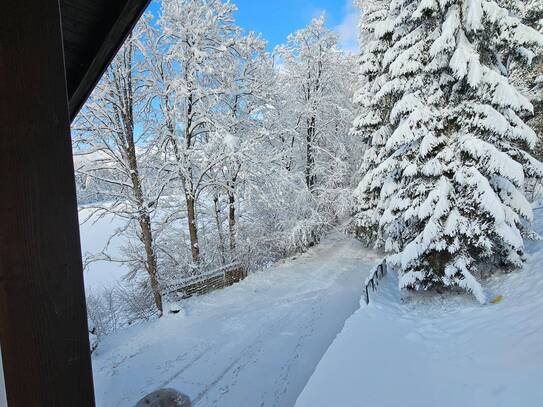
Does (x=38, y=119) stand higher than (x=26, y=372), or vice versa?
(x=38, y=119)

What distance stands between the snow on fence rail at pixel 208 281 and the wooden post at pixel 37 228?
32.1ft

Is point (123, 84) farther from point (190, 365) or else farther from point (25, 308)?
point (25, 308)

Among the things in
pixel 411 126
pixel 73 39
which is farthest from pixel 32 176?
pixel 411 126

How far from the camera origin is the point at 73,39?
2.04m

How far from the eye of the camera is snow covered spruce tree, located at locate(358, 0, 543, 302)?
22.3ft

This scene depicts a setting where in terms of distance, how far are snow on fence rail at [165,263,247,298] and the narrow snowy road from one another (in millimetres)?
812

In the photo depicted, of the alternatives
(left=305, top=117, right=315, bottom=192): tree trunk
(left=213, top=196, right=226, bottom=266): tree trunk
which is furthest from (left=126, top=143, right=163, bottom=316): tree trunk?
(left=305, top=117, right=315, bottom=192): tree trunk

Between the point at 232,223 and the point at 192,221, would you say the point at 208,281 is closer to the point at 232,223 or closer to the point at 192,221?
the point at 192,221

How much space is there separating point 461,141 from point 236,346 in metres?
7.21

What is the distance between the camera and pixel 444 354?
17.7 feet

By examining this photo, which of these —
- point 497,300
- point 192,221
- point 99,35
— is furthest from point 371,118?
point 99,35

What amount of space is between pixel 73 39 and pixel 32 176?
1.77 metres

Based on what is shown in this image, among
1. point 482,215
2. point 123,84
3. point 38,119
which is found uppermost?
point 123,84

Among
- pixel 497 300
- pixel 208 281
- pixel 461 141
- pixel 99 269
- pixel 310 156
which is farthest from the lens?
pixel 99 269
